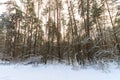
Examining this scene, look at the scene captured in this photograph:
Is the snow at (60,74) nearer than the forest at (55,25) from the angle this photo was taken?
Yes

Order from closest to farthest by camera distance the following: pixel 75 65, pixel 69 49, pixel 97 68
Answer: pixel 97 68
pixel 75 65
pixel 69 49

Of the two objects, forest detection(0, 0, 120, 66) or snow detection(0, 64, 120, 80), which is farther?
forest detection(0, 0, 120, 66)

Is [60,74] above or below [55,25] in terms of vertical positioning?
below

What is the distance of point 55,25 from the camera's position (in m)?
16.2

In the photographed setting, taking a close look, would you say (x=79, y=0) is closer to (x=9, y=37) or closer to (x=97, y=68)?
(x=97, y=68)

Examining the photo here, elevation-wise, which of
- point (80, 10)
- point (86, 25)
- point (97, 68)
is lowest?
point (97, 68)

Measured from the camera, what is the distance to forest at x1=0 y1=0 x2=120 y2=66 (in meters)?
12.4

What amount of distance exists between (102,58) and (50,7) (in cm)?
874

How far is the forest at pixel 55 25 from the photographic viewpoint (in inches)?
490

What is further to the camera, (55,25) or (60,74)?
(55,25)

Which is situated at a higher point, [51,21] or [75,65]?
[51,21]

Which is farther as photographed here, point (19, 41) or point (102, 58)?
point (19, 41)

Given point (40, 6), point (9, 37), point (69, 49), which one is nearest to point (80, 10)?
point (69, 49)

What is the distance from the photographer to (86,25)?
12.6m
